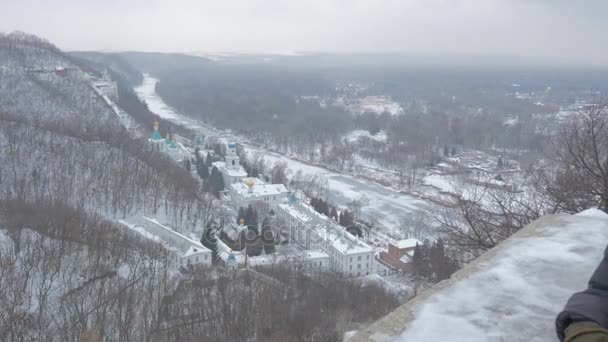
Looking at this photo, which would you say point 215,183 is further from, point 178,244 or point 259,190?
point 178,244

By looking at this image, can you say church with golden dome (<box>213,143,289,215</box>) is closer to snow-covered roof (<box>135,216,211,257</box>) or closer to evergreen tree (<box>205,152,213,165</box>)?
evergreen tree (<box>205,152,213,165</box>)

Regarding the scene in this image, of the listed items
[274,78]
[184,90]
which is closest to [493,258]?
[184,90]

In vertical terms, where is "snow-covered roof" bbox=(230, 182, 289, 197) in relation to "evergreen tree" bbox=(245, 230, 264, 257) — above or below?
above

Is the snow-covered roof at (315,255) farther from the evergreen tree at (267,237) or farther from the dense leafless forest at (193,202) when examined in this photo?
the dense leafless forest at (193,202)

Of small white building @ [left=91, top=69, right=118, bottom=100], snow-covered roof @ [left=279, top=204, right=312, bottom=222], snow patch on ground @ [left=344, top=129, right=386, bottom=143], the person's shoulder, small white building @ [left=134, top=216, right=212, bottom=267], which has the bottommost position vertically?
snow patch on ground @ [left=344, top=129, right=386, bottom=143]

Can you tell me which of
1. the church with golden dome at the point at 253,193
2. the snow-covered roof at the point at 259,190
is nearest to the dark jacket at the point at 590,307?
the church with golden dome at the point at 253,193

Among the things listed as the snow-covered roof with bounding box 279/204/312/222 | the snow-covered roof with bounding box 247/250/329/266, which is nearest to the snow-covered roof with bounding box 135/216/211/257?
the snow-covered roof with bounding box 247/250/329/266

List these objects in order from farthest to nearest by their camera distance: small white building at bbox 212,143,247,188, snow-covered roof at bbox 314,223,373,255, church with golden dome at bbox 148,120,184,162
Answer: church with golden dome at bbox 148,120,184,162 < small white building at bbox 212,143,247,188 < snow-covered roof at bbox 314,223,373,255
